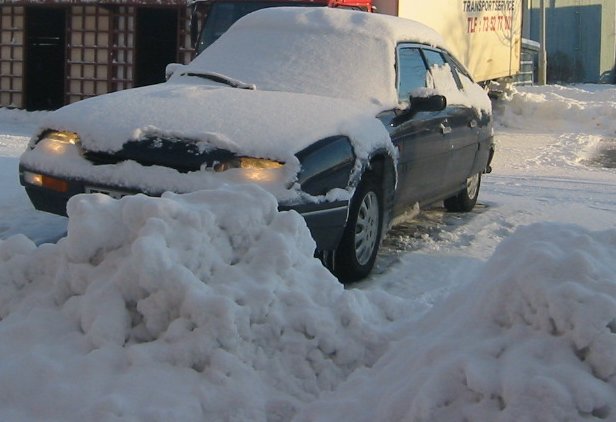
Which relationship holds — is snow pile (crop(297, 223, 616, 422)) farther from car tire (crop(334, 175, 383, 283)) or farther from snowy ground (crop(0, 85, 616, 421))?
car tire (crop(334, 175, 383, 283))

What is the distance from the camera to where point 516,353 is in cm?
290

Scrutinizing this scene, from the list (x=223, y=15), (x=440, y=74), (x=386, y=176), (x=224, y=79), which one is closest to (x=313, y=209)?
(x=386, y=176)

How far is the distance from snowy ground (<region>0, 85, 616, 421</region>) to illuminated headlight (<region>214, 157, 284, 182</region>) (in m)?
1.10

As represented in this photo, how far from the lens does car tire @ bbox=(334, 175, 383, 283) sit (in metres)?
5.63

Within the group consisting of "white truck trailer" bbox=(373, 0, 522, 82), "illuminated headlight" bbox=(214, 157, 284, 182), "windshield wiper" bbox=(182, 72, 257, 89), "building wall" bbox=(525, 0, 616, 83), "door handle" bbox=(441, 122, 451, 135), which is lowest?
"illuminated headlight" bbox=(214, 157, 284, 182)

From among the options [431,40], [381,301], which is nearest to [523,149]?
[431,40]

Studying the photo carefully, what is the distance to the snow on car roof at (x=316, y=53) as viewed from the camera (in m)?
6.45

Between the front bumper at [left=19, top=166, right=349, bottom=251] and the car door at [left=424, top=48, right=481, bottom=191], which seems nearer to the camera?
the front bumper at [left=19, top=166, right=349, bottom=251]

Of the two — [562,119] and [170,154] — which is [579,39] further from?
[170,154]

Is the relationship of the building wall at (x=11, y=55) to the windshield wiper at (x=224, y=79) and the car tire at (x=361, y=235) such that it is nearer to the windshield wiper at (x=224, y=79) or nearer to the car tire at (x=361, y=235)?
the windshield wiper at (x=224, y=79)

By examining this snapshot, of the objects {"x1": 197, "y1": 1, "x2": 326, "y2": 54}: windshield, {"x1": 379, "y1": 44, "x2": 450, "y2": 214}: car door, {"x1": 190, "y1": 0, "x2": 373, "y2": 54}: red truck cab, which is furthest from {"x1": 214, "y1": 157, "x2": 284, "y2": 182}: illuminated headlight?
{"x1": 197, "y1": 1, "x2": 326, "y2": 54}: windshield

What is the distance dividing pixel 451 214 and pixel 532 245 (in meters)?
5.17

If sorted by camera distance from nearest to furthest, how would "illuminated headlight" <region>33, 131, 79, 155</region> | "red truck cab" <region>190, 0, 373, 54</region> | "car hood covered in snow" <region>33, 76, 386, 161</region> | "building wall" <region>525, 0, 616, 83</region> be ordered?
"car hood covered in snow" <region>33, 76, 386, 161</region>
"illuminated headlight" <region>33, 131, 79, 155</region>
"red truck cab" <region>190, 0, 373, 54</region>
"building wall" <region>525, 0, 616, 83</region>

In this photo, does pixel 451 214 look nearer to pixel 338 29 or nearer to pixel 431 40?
pixel 431 40
